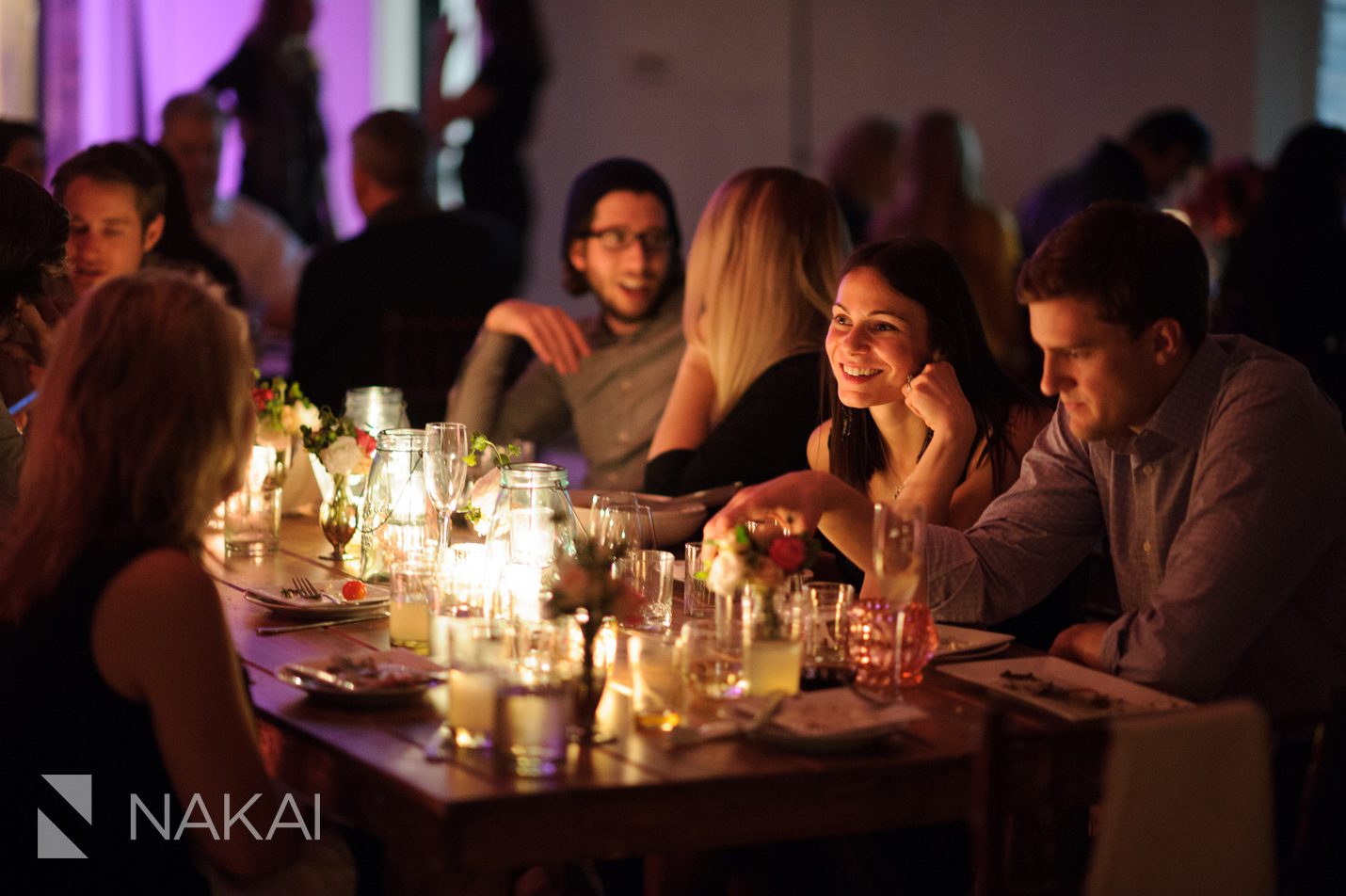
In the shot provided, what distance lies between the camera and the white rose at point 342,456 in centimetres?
285

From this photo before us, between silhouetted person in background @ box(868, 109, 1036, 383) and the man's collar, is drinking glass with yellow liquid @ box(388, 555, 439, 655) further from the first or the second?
silhouetted person in background @ box(868, 109, 1036, 383)

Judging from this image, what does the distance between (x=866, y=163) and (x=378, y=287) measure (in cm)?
286

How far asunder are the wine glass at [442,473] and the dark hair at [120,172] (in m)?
1.74

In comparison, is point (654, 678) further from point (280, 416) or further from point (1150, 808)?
point (280, 416)

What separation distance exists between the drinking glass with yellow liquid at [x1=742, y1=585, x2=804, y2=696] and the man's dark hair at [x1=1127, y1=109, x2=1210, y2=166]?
5.56m

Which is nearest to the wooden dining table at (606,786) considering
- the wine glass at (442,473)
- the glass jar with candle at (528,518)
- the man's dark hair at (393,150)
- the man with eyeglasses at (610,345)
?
the glass jar with candle at (528,518)

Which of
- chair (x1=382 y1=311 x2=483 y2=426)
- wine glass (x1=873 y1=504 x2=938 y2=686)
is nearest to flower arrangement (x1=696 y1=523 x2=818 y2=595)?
wine glass (x1=873 y1=504 x2=938 y2=686)

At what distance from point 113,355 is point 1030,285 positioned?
46.5 inches

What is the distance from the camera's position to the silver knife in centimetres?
224

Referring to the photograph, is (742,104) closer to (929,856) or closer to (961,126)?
(961,126)

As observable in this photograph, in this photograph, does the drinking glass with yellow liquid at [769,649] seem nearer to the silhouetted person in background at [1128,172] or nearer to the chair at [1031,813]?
the chair at [1031,813]

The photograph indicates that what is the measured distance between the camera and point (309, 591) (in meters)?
2.47

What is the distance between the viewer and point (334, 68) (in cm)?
718

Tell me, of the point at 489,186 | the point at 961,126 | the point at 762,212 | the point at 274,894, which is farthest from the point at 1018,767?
the point at 489,186
